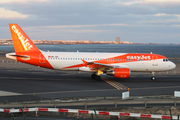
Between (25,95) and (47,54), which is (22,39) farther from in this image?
(25,95)

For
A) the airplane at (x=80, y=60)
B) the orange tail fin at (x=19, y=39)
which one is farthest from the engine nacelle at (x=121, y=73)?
the orange tail fin at (x=19, y=39)

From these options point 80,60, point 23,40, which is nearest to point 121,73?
point 80,60

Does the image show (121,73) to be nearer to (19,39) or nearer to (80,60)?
(80,60)

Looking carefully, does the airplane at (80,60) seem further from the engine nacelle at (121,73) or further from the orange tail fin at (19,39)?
the engine nacelle at (121,73)

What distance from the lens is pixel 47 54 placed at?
114 feet

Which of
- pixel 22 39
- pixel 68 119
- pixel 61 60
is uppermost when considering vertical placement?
pixel 22 39

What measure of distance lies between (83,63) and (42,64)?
6718 mm

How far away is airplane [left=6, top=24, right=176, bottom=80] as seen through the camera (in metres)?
34.1

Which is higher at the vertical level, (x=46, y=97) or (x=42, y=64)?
(x=42, y=64)

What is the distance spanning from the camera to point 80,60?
34500mm

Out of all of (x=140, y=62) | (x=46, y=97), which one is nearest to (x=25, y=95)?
(x=46, y=97)

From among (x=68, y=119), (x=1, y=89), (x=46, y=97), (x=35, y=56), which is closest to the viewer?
(x=68, y=119)

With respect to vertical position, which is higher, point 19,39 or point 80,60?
point 19,39

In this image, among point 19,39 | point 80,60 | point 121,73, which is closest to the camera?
point 121,73
